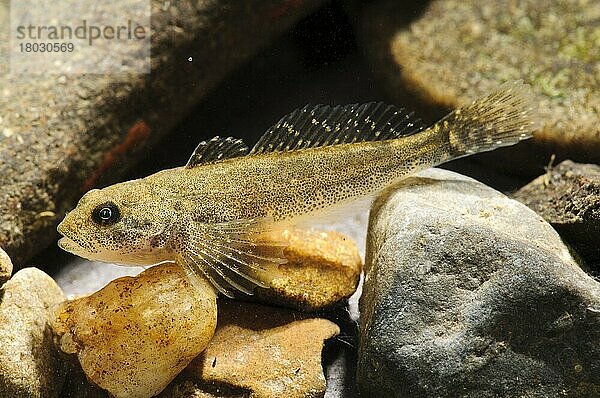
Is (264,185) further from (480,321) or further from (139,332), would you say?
(480,321)

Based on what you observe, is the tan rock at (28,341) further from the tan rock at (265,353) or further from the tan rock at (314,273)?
the tan rock at (314,273)

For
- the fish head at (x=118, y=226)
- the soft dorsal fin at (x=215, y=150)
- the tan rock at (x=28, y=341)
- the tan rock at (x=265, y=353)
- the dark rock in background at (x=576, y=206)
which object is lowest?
the tan rock at (x=265, y=353)

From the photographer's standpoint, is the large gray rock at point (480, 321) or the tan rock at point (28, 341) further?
the tan rock at point (28, 341)

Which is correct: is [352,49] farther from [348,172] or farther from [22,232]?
[22,232]

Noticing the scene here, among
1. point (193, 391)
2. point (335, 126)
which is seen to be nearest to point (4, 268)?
point (193, 391)

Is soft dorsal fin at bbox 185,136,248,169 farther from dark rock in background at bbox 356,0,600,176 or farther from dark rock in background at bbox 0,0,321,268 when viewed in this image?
dark rock in background at bbox 356,0,600,176

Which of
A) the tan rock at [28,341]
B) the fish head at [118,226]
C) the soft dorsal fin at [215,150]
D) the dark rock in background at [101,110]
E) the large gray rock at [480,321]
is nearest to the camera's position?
the large gray rock at [480,321]

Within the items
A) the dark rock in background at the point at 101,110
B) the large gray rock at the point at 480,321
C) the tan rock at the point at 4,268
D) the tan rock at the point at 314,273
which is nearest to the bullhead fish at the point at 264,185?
the tan rock at the point at 314,273
